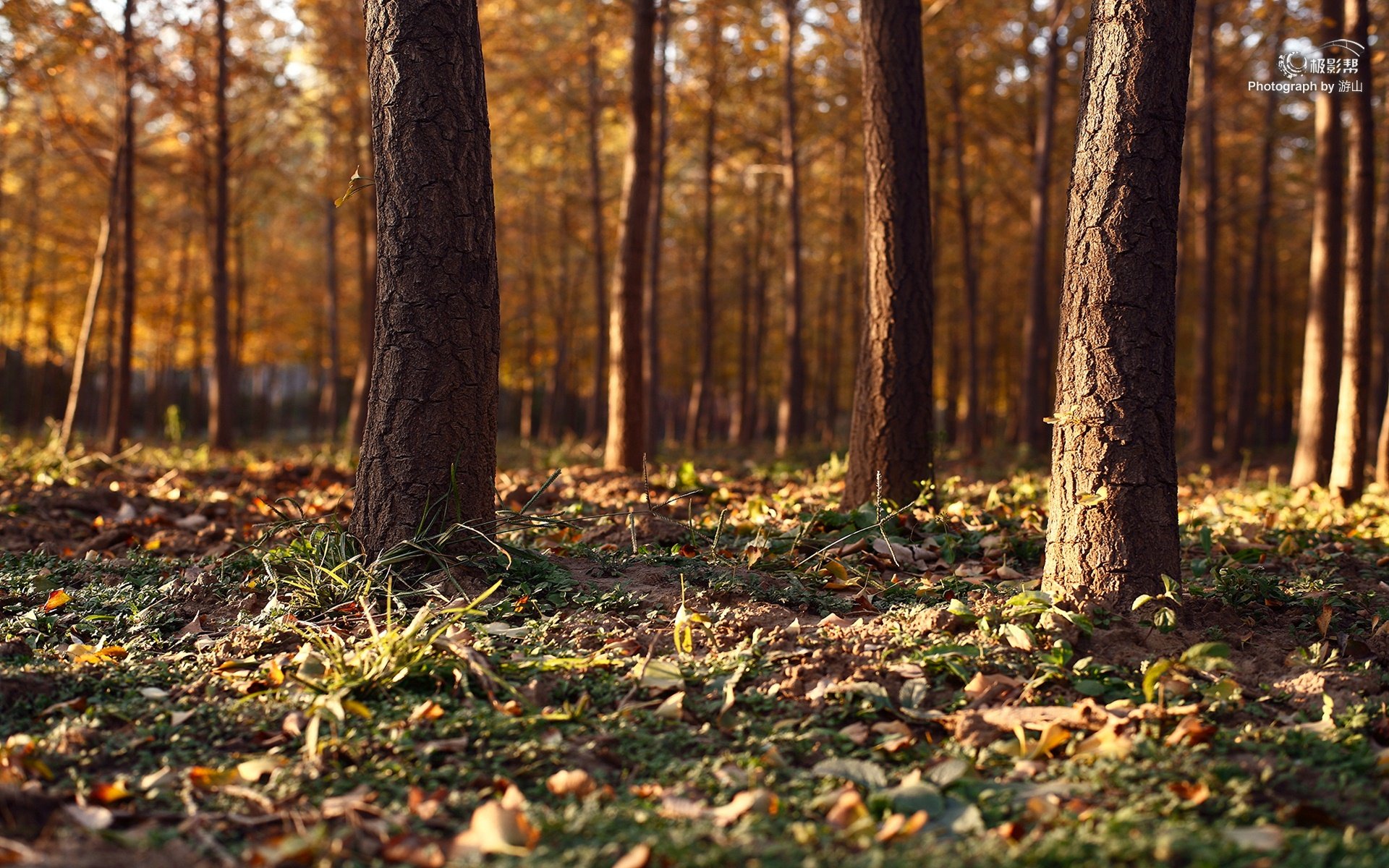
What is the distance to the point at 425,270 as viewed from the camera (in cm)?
412

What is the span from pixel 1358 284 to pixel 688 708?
326 inches

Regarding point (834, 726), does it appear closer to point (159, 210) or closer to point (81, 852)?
point (81, 852)

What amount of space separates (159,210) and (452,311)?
18818 millimetres

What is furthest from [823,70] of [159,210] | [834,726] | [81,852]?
[81,852]

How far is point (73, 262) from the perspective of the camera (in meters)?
21.9

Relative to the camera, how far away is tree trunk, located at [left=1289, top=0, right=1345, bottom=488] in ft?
29.0

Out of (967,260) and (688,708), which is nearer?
(688,708)

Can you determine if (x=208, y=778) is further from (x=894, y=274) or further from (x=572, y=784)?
(x=894, y=274)

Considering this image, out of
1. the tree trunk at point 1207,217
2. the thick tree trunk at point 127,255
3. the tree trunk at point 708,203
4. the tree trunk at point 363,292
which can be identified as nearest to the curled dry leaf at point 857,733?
the tree trunk at point 708,203

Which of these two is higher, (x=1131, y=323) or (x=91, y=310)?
(x=91, y=310)

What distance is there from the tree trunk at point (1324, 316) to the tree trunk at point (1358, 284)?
194 millimetres

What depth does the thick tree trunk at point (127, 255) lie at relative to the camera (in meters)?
11.6

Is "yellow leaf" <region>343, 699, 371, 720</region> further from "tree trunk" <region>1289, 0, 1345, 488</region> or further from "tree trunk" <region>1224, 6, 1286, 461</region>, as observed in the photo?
"tree trunk" <region>1224, 6, 1286, 461</region>

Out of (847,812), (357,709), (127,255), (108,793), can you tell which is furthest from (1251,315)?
(108,793)
